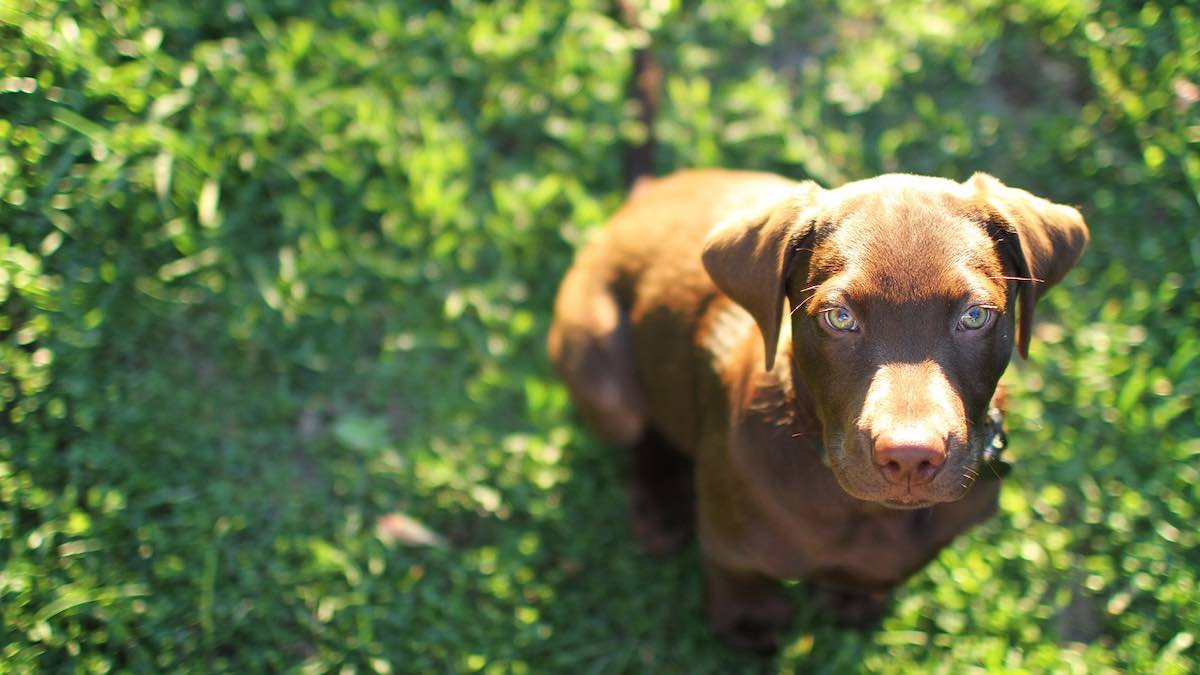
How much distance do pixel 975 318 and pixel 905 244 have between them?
238 millimetres

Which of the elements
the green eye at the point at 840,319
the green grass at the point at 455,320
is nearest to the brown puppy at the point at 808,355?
the green eye at the point at 840,319

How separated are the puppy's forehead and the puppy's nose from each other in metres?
0.33

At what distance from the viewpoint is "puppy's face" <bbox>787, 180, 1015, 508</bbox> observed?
2.11 metres

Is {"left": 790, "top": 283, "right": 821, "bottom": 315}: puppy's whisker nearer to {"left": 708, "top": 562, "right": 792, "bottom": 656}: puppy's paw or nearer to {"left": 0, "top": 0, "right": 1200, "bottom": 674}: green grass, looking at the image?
{"left": 708, "top": 562, "right": 792, "bottom": 656}: puppy's paw

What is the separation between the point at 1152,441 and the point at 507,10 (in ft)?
10.3

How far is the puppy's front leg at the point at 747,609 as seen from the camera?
3178 mm

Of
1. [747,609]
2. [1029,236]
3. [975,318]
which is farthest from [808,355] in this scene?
[747,609]

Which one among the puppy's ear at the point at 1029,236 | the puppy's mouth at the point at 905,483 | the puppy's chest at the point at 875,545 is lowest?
the puppy's chest at the point at 875,545

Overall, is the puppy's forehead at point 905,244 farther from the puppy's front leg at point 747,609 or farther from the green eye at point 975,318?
the puppy's front leg at point 747,609

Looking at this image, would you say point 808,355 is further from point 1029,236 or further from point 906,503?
point 1029,236

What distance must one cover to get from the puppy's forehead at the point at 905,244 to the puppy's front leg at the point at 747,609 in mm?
1267

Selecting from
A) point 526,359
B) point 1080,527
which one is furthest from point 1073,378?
point 526,359

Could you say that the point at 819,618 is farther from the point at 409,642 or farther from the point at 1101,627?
the point at 409,642

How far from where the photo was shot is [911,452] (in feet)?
6.68
